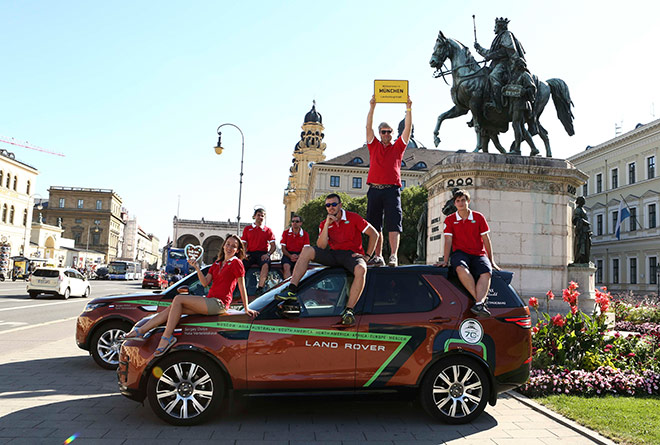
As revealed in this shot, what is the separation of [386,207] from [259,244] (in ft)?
9.51

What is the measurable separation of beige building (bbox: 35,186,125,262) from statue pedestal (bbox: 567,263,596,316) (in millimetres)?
112228

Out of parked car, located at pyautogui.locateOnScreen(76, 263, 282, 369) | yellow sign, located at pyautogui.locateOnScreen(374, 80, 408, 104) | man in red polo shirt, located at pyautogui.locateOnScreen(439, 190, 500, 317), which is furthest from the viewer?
parked car, located at pyautogui.locateOnScreen(76, 263, 282, 369)

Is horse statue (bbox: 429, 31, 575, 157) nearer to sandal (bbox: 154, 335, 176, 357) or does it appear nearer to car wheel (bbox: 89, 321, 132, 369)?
car wheel (bbox: 89, 321, 132, 369)

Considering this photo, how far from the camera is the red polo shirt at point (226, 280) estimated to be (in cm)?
629

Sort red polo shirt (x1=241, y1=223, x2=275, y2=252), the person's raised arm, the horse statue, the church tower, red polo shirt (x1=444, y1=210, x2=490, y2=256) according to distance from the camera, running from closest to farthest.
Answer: red polo shirt (x1=444, y1=210, x2=490, y2=256), the person's raised arm, red polo shirt (x1=241, y1=223, x2=275, y2=252), the horse statue, the church tower

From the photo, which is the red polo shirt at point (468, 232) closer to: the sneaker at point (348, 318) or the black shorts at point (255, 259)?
the sneaker at point (348, 318)

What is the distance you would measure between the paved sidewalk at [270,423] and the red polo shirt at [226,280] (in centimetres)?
121

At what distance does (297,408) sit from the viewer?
6.33 meters

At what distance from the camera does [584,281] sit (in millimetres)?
13562

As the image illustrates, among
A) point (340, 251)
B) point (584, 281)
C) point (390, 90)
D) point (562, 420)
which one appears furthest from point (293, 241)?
point (584, 281)

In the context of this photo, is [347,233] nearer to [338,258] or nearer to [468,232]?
[338,258]

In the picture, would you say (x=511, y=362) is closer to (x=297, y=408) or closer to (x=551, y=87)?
(x=297, y=408)

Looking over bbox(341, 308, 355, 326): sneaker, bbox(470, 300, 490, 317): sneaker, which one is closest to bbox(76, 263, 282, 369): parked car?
bbox(341, 308, 355, 326): sneaker

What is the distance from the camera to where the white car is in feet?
86.2
